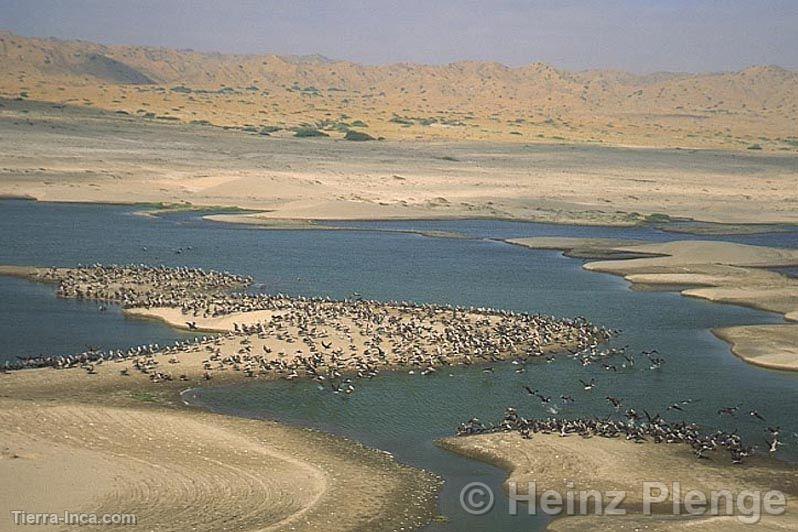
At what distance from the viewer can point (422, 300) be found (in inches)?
1207

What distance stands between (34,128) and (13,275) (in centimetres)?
4270

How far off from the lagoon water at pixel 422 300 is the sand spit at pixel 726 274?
2.38 feet

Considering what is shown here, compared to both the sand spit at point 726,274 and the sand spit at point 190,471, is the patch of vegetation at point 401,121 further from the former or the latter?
the sand spit at point 190,471

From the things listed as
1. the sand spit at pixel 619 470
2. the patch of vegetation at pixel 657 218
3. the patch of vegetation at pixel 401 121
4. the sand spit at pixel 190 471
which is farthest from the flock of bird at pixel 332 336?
the patch of vegetation at pixel 401 121

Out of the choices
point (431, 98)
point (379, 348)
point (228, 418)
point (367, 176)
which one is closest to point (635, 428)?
point (379, 348)

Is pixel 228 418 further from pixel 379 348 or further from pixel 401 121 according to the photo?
pixel 401 121

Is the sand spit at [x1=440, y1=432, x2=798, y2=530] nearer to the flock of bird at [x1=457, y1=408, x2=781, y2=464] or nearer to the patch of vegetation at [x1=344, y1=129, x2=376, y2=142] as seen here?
the flock of bird at [x1=457, y1=408, x2=781, y2=464]

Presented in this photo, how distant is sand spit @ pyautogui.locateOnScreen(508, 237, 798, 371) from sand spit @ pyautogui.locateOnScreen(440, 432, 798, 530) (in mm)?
7540

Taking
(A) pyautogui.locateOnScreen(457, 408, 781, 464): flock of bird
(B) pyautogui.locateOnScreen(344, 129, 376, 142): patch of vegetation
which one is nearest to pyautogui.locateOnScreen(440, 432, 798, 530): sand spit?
(A) pyautogui.locateOnScreen(457, 408, 781, 464): flock of bird

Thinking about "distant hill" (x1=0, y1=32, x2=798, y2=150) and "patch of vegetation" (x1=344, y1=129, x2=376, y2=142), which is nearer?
"patch of vegetation" (x1=344, y1=129, x2=376, y2=142)

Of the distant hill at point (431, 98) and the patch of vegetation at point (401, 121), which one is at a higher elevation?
the distant hill at point (431, 98)

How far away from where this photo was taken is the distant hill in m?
99.5

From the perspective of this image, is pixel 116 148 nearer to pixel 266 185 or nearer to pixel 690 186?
pixel 266 185

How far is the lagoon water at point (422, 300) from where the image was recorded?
19.7 metres
